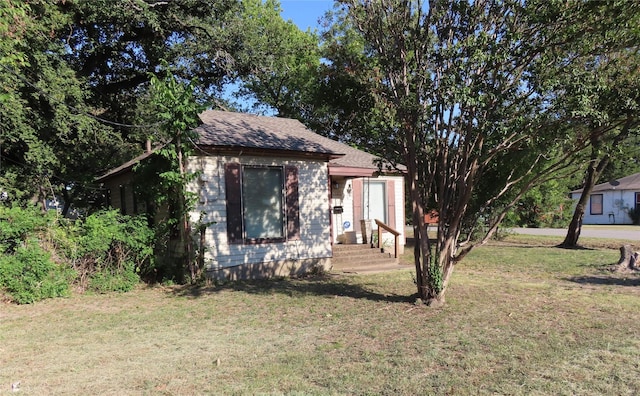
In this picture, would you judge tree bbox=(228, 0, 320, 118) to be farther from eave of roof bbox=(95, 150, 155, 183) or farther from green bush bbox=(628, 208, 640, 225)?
green bush bbox=(628, 208, 640, 225)

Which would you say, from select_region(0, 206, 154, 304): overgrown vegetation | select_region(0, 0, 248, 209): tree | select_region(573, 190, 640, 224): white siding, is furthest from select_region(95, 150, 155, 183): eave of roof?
select_region(573, 190, 640, 224): white siding

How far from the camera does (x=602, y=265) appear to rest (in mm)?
11219

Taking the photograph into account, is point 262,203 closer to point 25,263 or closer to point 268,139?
point 268,139

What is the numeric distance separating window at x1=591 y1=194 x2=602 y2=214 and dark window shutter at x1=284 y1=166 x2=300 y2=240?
35.3m

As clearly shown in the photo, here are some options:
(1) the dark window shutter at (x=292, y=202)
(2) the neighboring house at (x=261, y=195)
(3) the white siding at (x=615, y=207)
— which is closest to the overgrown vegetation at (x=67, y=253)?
(2) the neighboring house at (x=261, y=195)

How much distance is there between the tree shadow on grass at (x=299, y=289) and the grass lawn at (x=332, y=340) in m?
0.06

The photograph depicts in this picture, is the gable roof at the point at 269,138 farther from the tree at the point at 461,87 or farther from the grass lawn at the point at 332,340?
the grass lawn at the point at 332,340

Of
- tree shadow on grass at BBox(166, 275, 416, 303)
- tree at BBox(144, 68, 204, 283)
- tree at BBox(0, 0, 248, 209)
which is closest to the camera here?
tree shadow on grass at BBox(166, 275, 416, 303)

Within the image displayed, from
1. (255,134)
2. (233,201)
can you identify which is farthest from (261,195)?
(255,134)

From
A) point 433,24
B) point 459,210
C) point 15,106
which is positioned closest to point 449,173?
point 459,210

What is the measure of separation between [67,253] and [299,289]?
467cm

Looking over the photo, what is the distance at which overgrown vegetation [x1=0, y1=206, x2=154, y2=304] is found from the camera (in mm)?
8008

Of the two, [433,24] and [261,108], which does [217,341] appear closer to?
[433,24]

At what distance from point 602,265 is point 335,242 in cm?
721
